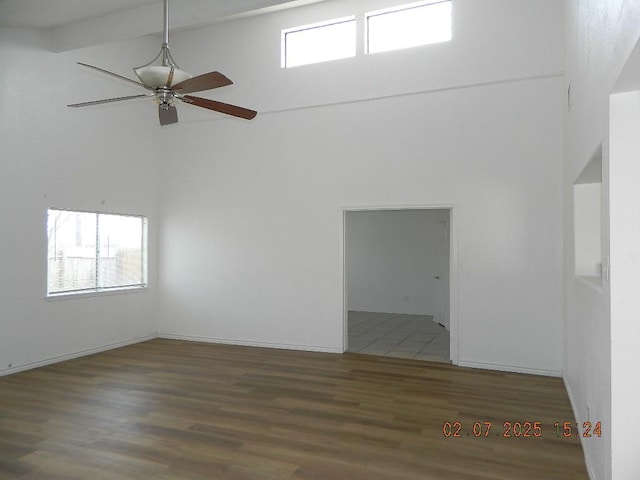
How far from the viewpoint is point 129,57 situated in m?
6.70

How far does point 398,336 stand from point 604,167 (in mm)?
5453

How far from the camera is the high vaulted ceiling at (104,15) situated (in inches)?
183

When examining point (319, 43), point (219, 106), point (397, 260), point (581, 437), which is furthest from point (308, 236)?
point (397, 260)

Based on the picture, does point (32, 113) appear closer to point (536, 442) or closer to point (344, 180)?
point (344, 180)

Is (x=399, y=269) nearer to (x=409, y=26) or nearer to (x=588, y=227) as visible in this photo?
(x=409, y=26)

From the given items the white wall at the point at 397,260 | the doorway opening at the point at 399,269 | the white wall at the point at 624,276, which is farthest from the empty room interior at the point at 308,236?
the white wall at the point at 397,260

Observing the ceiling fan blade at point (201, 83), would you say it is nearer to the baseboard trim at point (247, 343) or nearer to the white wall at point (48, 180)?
the white wall at point (48, 180)

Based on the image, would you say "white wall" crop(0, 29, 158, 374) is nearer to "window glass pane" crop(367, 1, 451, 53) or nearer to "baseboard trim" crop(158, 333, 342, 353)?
"baseboard trim" crop(158, 333, 342, 353)

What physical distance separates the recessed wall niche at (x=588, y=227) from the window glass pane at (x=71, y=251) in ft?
18.9

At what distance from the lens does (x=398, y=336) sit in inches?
291

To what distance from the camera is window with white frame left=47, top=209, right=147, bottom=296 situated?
228 inches

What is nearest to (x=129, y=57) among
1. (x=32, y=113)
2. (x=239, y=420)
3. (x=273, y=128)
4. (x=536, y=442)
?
(x=32, y=113)

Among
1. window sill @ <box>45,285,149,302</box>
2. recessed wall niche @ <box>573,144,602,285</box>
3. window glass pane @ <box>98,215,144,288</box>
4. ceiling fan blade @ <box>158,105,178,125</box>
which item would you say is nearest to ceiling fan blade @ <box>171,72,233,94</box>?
ceiling fan blade @ <box>158,105,178,125</box>
